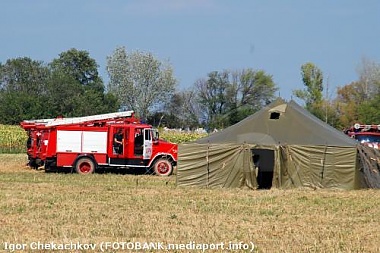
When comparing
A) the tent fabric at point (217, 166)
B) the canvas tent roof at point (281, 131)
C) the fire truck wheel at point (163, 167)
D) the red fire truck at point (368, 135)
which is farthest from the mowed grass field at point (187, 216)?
the red fire truck at point (368, 135)

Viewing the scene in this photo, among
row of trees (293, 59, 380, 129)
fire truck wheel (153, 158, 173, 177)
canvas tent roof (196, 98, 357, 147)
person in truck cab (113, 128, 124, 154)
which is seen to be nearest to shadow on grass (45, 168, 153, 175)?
fire truck wheel (153, 158, 173, 177)

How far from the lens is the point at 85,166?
2973cm

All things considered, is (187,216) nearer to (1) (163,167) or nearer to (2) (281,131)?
(2) (281,131)

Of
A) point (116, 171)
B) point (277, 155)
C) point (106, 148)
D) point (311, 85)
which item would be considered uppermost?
point (311, 85)

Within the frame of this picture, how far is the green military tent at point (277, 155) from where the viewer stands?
23.3 meters

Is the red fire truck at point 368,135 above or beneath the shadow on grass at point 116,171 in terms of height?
above

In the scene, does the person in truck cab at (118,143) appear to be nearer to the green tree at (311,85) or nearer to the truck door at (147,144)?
the truck door at (147,144)

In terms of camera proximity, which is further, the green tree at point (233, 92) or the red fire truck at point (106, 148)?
the green tree at point (233, 92)

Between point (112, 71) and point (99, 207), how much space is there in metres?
64.7

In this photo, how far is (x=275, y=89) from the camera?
3219 inches

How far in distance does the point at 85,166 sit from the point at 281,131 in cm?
903

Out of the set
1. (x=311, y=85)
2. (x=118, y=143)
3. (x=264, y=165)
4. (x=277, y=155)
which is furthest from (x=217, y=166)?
(x=311, y=85)

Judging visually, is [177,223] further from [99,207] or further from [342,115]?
[342,115]

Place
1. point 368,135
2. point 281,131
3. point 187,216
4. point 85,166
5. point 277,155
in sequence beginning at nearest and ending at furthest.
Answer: point 187,216, point 277,155, point 281,131, point 85,166, point 368,135
